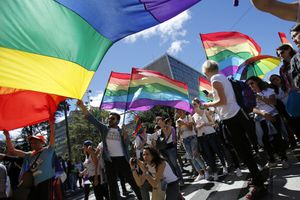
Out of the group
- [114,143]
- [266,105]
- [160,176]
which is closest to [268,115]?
[266,105]

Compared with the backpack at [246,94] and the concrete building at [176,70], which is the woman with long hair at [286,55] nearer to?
the backpack at [246,94]

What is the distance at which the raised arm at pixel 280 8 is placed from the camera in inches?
80.7

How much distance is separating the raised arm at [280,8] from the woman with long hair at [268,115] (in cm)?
413

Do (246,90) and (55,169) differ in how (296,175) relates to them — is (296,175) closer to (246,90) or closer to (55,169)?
(246,90)

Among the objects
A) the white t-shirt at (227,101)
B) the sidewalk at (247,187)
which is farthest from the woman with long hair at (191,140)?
the white t-shirt at (227,101)

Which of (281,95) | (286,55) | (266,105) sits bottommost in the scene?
(266,105)

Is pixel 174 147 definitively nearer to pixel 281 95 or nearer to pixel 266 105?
pixel 266 105

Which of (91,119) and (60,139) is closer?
(91,119)

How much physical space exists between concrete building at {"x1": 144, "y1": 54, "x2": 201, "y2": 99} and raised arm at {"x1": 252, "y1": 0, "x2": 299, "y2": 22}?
10174 centimetres

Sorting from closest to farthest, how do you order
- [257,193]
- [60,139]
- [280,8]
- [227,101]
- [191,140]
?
[280,8] < [257,193] < [227,101] < [191,140] < [60,139]

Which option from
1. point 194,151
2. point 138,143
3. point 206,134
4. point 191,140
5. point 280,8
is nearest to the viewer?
point 280,8

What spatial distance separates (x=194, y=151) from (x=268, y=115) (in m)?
2.05

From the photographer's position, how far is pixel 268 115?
6.35m

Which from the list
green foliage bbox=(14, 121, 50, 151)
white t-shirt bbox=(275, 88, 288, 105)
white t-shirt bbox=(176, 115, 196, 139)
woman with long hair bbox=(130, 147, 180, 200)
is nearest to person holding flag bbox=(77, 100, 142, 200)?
woman with long hair bbox=(130, 147, 180, 200)
